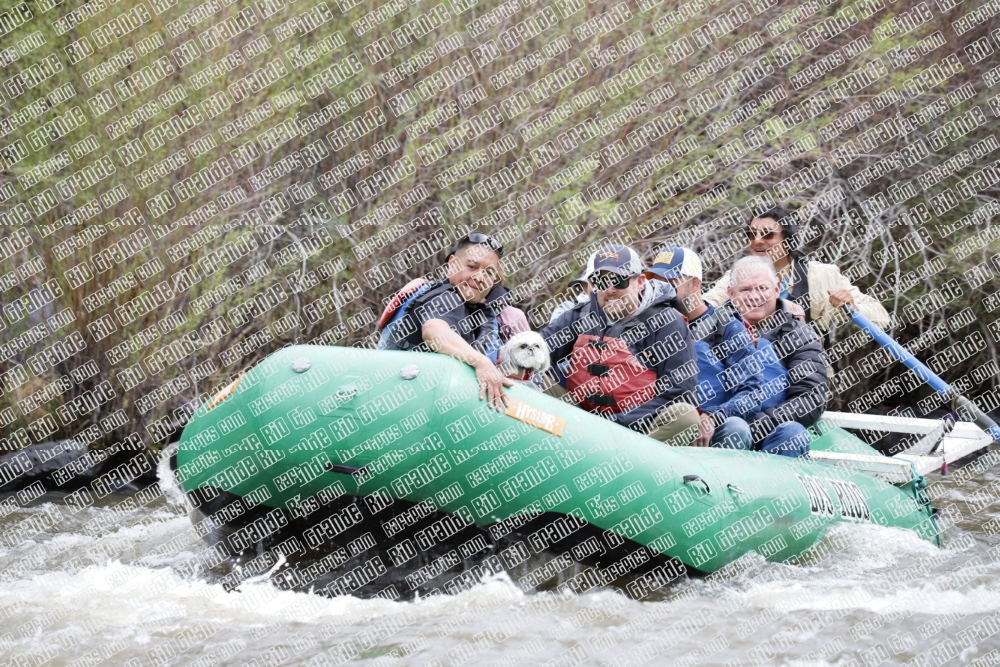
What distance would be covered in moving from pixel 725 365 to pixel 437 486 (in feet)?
5.66

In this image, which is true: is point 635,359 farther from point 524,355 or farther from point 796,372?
point 796,372

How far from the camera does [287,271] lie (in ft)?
22.5

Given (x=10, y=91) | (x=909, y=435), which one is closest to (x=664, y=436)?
(x=909, y=435)

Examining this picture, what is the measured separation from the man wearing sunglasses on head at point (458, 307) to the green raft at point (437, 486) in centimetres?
40

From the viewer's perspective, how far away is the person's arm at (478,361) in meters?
3.84

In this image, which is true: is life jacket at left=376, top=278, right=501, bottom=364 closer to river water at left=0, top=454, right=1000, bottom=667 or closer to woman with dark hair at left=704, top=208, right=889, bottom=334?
river water at left=0, top=454, right=1000, bottom=667

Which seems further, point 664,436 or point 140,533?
point 140,533

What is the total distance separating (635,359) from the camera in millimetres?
4492

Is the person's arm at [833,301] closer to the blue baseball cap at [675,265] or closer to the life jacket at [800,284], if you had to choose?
the life jacket at [800,284]

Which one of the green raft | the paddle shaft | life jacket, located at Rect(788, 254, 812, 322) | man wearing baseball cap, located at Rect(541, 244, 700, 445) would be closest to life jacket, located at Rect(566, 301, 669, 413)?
man wearing baseball cap, located at Rect(541, 244, 700, 445)

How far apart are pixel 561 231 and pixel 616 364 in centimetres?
269

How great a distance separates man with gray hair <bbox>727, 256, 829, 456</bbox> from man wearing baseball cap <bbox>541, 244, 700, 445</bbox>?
0.57 meters

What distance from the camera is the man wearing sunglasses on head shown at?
4.28 meters

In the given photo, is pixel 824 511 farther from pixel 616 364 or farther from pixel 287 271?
pixel 287 271
